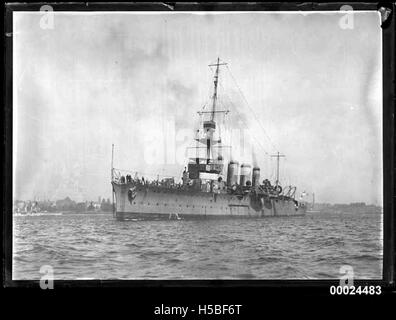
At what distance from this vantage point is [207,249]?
5.53 m

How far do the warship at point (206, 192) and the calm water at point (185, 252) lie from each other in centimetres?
57

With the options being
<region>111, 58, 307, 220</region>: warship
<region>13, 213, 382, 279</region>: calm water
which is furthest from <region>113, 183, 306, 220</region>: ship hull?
<region>13, 213, 382, 279</region>: calm water

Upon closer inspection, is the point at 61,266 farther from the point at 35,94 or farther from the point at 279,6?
the point at 279,6

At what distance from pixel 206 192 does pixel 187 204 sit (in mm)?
2423

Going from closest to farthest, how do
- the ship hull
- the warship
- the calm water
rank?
the calm water, the warship, the ship hull

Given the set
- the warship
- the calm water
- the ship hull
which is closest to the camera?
the calm water

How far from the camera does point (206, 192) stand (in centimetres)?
1178

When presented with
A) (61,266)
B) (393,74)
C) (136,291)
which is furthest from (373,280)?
(61,266)

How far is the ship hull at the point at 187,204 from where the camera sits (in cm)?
830

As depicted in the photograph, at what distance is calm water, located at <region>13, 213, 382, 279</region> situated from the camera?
525 cm

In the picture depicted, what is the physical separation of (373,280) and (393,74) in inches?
92.3

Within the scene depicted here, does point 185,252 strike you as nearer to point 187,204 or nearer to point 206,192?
point 187,204

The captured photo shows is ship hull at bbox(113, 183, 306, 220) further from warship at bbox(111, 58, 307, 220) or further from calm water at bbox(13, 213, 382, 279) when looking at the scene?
calm water at bbox(13, 213, 382, 279)

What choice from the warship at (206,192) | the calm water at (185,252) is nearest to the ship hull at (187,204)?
the warship at (206,192)
